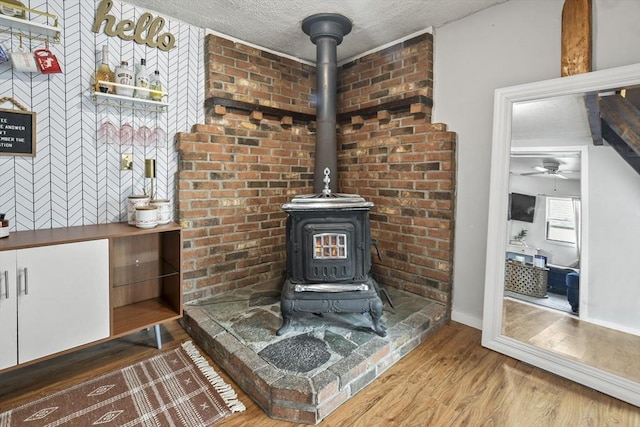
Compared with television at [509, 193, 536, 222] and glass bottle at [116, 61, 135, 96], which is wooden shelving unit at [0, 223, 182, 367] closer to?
glass bottle at [116, 61, 135, 96]

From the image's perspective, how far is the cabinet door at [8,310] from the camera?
1.57m

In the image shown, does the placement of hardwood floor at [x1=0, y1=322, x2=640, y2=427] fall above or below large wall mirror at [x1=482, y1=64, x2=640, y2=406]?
below

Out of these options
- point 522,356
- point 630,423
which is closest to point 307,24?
point 522,356

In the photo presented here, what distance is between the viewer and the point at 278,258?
3139 mm

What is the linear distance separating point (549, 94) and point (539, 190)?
1.92 feet

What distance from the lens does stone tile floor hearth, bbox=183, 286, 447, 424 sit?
1.57m

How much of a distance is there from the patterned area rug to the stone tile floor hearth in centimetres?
14

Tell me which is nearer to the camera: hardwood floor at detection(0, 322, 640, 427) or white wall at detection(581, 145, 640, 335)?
hardwood floor at detection(0, 322, 640, 427)

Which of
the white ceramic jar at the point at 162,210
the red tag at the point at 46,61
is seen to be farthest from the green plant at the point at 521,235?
the red tag at the point at 46,61

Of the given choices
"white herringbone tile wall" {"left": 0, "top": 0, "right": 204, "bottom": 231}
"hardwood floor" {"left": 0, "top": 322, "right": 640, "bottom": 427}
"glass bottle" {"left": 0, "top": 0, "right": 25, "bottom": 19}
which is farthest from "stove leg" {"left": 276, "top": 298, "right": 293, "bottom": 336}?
"glass bottle" {"left": 0, "top": 0, "right": 25, "bottom": 19}

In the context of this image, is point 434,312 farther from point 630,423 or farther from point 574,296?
point 630,423

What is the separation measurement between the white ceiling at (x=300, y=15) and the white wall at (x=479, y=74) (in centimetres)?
16

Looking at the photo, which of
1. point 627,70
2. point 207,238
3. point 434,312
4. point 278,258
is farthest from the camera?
point 278,258

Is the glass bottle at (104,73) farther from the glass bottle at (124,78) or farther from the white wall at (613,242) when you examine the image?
the white wall at (613,242)
